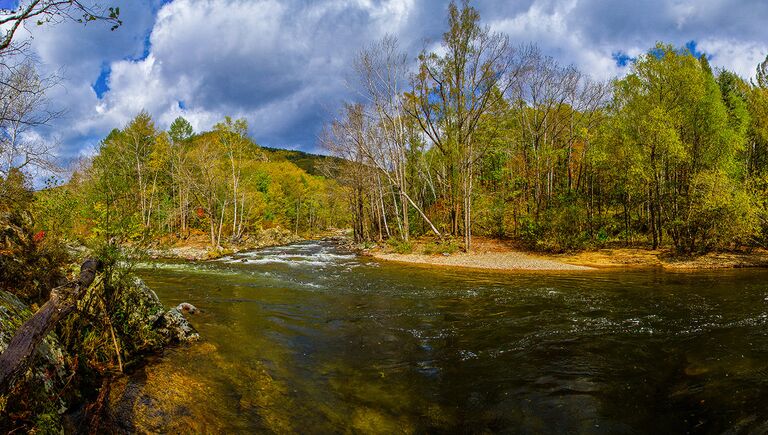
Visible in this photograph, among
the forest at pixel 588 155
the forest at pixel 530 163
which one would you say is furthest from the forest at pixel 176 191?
the forest at pixel 588 155

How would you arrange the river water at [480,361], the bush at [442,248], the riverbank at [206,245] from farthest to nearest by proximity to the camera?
the riverbank at [206,245] < the bush at [442,248] < the river water at [480,361]

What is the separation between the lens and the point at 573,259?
2062 cm

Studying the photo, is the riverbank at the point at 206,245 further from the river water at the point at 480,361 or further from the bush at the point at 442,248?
the bush at the point at 442,248

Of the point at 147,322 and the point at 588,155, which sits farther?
the point at 588,155

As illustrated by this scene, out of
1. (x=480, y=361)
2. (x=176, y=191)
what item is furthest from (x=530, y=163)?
(x=176, y=191)

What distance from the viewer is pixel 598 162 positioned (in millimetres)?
24391

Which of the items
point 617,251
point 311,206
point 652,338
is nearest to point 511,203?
point 617,251

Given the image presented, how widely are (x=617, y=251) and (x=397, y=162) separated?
16.3 metres

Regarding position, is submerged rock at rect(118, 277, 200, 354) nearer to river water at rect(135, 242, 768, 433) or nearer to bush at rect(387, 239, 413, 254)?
river water at rect(135, 242, 768, 433)

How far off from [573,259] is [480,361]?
1688 centimetres

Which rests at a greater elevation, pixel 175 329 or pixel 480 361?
pixel 175 329

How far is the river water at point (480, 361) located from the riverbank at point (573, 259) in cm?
582

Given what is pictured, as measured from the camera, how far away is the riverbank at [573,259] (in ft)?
57.3

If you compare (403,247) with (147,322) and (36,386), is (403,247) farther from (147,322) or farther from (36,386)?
(36,386)
